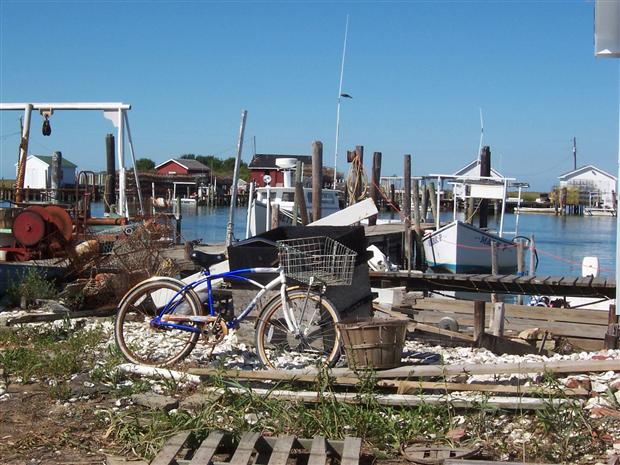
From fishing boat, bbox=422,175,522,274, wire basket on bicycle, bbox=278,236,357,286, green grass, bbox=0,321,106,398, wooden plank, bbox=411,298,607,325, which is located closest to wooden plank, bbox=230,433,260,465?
green grass, bbox=0,321,106,398

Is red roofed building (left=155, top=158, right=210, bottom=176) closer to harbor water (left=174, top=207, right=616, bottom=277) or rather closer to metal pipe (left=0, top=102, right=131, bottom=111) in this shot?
harbor water (left=174, top=207, right=616, bottom=277)

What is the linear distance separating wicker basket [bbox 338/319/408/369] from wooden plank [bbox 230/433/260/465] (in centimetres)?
145

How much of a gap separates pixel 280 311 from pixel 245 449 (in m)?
2.16

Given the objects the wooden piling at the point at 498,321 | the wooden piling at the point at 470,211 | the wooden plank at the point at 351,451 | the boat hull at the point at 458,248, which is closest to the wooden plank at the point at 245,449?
the wooden plank at the point at 351,451

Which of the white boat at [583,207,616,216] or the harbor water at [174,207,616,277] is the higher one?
the white boat at [583,207,616,216]

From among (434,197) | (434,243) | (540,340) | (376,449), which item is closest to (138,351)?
(376,449)

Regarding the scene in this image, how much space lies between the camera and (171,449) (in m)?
4.64

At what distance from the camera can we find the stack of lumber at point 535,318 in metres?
9.80

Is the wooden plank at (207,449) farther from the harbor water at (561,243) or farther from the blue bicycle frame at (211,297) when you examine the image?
the harbor water at (561,243)

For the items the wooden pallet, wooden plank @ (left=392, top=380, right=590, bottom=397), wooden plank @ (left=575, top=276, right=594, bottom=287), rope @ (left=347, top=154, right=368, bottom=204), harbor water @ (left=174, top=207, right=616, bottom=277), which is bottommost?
harbor water @ (left=174, top=207, right=616, bottom=277)

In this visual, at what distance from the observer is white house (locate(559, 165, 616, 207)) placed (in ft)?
305

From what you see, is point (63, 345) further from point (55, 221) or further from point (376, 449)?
point (55, 221)

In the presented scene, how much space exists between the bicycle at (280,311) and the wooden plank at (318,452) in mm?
1670

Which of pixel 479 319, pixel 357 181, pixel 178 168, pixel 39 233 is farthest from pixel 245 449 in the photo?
pixel 178 168
